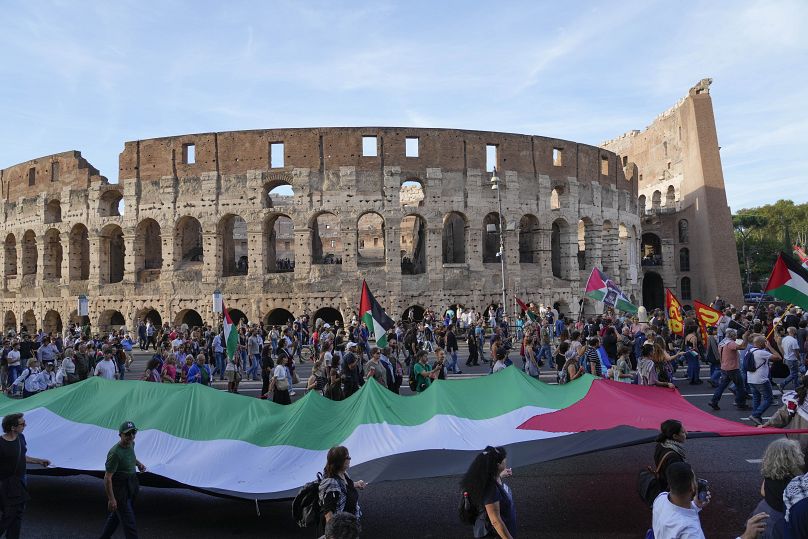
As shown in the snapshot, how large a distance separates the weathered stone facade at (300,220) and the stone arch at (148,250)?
0.10m

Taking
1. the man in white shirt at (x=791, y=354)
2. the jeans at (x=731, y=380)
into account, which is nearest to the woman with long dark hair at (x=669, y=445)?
the jeans at (x=731, y=380)

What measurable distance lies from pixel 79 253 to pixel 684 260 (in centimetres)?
4013

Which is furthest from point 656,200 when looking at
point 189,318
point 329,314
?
point 189,318

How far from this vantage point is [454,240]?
113ft

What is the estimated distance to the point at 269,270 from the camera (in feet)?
103

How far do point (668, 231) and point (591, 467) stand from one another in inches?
1483

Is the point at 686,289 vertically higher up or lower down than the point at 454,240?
lower down

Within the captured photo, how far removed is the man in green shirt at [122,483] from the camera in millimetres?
5746

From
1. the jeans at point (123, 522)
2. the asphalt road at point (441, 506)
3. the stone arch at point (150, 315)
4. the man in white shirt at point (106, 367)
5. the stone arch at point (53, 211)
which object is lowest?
the asphalt road at point (441, 506)

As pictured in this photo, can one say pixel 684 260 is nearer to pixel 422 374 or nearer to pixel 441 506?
pixel 422 374

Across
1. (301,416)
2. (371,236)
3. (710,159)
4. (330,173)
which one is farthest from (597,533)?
(371,236)

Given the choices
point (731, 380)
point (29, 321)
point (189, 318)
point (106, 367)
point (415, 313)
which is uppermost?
point (29, 321)

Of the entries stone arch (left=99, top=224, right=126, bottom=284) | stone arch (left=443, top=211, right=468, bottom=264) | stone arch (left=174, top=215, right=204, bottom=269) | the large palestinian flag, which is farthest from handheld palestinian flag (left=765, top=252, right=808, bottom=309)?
stone arch (left=99, top=224, right=126, bottom=284)

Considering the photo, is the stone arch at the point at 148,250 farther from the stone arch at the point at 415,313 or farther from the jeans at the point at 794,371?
the jeans at the point at 794,371
